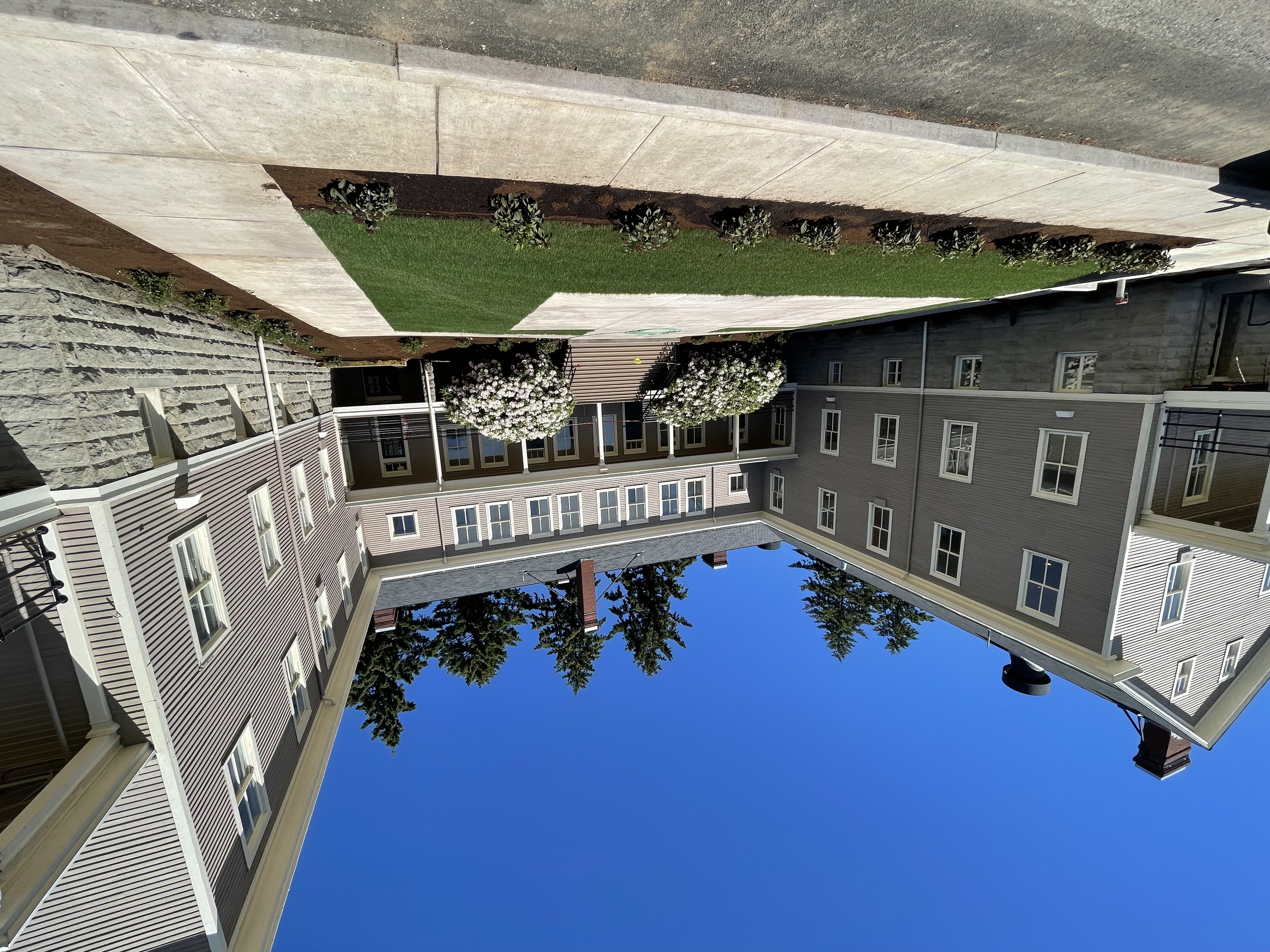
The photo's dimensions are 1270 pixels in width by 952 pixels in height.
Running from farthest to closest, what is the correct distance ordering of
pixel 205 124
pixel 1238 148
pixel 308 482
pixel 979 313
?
pixel 979 313 → pixel 308 482 → pixel 1238 148 → pixel 205 124

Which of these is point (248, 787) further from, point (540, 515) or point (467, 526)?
point (540, 515)

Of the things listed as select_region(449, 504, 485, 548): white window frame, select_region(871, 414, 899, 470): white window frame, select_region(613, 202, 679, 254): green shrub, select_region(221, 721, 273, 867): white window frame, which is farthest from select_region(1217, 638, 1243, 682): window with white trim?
select_region(449, 504, 485, 548): white window frame

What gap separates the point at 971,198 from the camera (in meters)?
5.73

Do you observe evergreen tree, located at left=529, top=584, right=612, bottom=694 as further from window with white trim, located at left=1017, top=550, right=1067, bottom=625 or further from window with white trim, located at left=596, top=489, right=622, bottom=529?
window with white trim, located at left=1017, top=550, right=1067, bottom=625

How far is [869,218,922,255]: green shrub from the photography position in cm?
648

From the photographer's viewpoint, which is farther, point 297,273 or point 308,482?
point 308,482

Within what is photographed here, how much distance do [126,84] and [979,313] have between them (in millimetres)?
Result: 14979

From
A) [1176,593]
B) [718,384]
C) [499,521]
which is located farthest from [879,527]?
[499,521]

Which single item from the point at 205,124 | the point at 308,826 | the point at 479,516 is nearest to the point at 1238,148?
the point at 205,124

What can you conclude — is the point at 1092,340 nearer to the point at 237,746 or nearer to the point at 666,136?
the point at 666,136

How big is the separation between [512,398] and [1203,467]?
16.0 metres

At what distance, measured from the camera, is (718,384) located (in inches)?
626

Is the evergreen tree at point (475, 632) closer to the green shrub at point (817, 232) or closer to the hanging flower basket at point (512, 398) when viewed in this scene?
the hanging flower basket at point (512, 398)

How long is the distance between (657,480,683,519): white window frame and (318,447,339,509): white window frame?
37.4 ft
